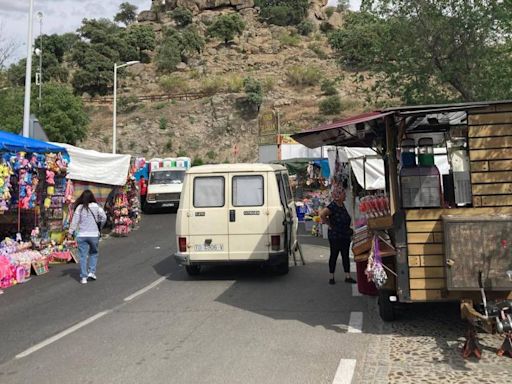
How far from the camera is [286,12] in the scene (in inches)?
3713

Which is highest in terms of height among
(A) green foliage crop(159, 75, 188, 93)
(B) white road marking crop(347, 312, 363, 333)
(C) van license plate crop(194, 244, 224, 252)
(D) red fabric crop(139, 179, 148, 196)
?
(A) green foliage crop(159, 75, 188, 93)

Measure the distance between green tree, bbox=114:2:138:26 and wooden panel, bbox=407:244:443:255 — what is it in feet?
342

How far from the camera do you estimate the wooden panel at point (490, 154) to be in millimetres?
5859

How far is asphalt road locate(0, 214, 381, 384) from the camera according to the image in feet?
16.9

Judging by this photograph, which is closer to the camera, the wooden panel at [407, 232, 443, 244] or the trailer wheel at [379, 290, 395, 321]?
the wooden panel at [407, 232, 443, 244]

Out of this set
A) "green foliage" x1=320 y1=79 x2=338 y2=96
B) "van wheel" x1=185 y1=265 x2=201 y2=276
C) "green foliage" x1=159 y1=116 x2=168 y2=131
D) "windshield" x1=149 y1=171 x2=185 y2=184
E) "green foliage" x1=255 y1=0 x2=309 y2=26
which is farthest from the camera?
"green foliage" x1=255 y1=0 x2=309 y2=26

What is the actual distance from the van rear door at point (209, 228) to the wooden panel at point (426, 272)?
4.34 metres

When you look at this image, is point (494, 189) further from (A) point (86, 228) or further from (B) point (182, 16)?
(B) point (182, 16)

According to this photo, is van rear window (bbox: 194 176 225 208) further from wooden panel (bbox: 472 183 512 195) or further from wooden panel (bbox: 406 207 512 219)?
wooden panel (bbox: 472 183 512 195)

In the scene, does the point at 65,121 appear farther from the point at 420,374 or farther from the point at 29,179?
the point at 420,374

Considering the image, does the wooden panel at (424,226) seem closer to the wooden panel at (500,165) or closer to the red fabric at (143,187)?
the wooden panel at (500,165)

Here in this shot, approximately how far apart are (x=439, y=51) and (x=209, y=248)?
492 inches

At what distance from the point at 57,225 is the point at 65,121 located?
2460 cm

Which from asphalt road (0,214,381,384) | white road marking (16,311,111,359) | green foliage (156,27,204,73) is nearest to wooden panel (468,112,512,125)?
asphalt road (0,214,381,384)
